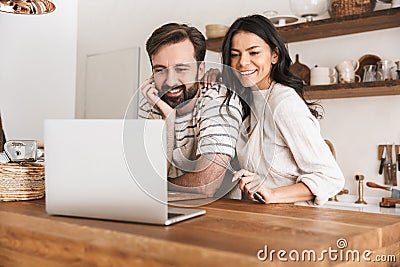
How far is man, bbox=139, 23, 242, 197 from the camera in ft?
3.93

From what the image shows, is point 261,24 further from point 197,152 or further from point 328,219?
point 328,219

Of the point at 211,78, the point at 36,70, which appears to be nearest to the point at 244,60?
the point at 211,78

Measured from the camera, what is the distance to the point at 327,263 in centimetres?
77

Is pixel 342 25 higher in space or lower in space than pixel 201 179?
higher

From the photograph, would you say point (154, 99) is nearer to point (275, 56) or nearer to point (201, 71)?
point (201, 71)

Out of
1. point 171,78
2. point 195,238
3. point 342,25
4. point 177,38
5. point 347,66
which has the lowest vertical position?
point 195,238

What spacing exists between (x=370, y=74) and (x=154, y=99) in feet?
6.42

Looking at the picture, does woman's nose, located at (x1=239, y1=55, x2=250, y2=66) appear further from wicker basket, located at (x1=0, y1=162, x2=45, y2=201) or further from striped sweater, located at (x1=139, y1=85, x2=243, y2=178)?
wicker basket, located at (x1=0, y1=162, x2=45, y2=201)

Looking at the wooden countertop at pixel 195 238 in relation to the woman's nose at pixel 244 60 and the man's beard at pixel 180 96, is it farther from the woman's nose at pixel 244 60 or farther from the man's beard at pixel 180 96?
the woman's nose at pixel 244 60

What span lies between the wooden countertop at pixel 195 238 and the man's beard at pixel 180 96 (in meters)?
0.26

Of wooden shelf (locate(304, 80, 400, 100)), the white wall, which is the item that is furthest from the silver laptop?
the white wall

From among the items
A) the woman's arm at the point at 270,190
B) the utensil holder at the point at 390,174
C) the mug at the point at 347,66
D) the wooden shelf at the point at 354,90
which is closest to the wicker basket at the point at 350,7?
the mug at the point at 347,66

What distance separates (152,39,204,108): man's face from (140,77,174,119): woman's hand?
10 millimetres

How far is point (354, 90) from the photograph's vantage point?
2.88m
